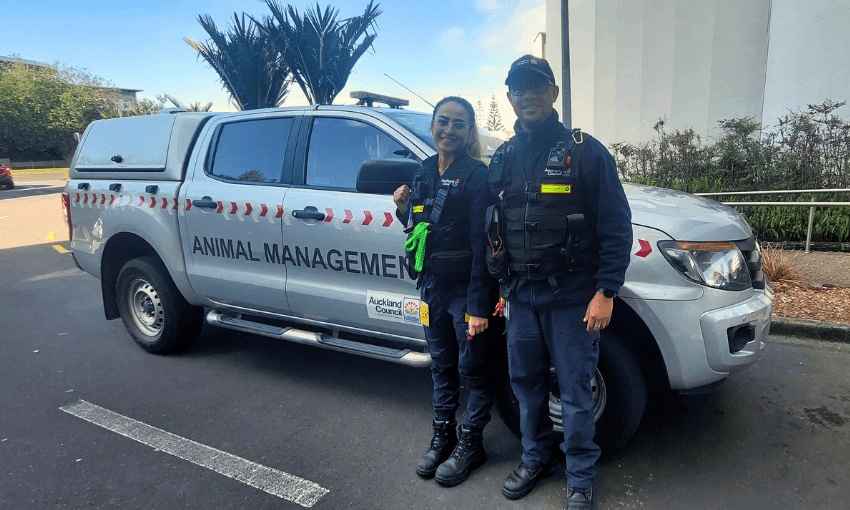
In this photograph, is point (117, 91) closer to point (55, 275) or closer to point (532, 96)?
point (55, 275)

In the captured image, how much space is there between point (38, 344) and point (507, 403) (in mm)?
4457

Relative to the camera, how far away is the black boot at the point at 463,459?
2.75 metres

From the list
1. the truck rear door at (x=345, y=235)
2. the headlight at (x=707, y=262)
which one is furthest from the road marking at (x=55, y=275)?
the headlight at (x=707, y=262)

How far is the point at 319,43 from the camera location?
1372cm

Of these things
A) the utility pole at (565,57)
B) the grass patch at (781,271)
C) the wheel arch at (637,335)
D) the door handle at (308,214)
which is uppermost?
the utility pole at (565,57)

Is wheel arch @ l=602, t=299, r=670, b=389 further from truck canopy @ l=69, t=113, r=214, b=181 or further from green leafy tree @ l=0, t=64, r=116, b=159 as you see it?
green leafy tree @ l=0, t=64, r=116, b=159

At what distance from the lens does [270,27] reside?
13.8 metres

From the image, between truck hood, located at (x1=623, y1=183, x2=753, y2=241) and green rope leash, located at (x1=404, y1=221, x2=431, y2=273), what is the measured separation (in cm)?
102

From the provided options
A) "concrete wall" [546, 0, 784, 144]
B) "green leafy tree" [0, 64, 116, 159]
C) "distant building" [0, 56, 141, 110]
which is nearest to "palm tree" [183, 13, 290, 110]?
"concrete wall" [546, 0, 784, 144]

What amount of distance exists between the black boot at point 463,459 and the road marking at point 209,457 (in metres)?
0.59

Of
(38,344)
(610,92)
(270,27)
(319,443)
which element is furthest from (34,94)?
(319,443)

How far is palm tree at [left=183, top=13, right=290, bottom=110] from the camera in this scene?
45.9 ft

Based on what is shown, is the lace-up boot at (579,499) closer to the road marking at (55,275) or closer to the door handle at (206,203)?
the door handle at (206,203)

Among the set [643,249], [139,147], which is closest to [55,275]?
[139,147]
